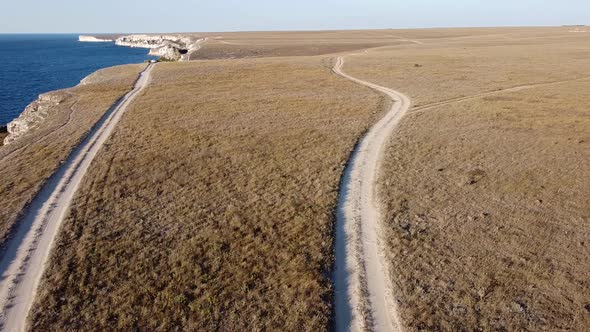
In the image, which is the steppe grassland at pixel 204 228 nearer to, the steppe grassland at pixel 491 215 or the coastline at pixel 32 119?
the steppe grassland at pixel 491 215

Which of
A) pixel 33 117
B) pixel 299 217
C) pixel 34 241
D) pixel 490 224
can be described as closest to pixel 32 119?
pixel 33 117

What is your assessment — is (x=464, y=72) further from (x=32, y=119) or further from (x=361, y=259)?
(x=32, y=119)

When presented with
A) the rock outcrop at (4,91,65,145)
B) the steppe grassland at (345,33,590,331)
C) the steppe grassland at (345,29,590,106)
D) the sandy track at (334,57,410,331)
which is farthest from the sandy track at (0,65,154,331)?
the steppe grassland at (345,29,590,106)

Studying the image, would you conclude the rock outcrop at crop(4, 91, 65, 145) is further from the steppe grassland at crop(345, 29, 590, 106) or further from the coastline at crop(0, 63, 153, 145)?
A: the steppe grassland at crop(345, 29, 590, 106)

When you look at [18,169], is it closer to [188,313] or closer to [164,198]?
[164,198]

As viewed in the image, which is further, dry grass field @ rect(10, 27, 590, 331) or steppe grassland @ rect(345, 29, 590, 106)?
steppe grassland @ rect(345, 29, 590, 106)
